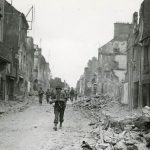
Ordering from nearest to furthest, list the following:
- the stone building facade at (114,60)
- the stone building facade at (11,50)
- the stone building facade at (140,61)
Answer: the stone building facade at (140,61)
the stone building facade at (11,50)
the stone building facade at (114,60)

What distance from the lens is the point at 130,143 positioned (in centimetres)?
826

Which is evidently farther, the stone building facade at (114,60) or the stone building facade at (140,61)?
the stone building facade at (114,60)

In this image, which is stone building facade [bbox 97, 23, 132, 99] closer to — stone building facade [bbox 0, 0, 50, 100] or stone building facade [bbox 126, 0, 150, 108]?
stone building facade [bbox 0, 0, 50, 100]

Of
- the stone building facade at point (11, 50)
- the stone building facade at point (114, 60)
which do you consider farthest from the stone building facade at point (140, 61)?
the stone building facade at point (114, 60)

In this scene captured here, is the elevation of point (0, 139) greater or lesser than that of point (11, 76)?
lesser

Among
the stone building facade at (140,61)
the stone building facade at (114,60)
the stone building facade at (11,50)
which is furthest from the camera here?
the stone building facade at (114,60)

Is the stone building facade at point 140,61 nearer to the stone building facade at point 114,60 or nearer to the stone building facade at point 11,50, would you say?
the stone building facade at point 11,50

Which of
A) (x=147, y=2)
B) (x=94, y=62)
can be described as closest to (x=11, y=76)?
(x=147, y=2)

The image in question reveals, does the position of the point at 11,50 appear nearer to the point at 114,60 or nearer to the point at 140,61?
the point at 140,61

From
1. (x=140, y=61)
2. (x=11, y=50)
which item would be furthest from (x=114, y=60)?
(x=140, y=61)

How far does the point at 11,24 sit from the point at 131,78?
16.2 m

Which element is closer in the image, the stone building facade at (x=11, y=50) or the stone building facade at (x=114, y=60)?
the stone building facade at (x=11, y=50)

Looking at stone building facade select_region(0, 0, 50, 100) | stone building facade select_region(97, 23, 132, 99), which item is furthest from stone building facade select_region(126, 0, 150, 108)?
stone building facade select_region(97, 23, 132, 99)

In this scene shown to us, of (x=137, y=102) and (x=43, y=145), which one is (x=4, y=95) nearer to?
(x=137, y=102)
